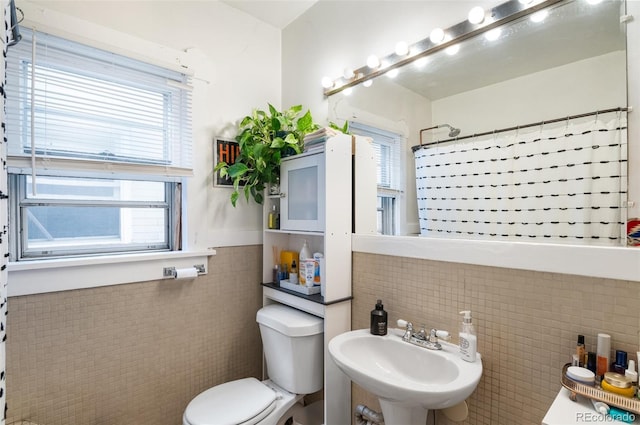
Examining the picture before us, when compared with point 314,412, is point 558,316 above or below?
above

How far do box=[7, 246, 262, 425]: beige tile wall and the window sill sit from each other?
0.04 m

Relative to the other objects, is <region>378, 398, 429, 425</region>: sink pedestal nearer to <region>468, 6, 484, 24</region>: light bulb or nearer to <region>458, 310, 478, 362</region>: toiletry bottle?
<region>458, 310, 478, 362</region>: toiletry bottle

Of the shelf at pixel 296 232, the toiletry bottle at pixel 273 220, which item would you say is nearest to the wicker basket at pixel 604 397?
the shelf at pixel 296 232

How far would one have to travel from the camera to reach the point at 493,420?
47.1 inches

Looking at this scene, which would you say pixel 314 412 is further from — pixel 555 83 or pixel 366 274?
pixel 555 83

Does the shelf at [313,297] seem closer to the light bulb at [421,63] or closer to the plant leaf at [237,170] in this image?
the plant leaf at [237,170]

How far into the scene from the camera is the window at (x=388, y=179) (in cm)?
164

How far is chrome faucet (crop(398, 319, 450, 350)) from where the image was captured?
49.7 inches

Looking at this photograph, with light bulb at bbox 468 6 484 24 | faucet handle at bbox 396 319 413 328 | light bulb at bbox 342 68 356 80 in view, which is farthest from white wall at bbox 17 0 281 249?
light bulb at bbox 468 6 484 24

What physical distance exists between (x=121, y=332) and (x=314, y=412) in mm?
1156

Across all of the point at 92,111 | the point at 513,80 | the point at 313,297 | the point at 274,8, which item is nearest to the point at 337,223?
the point at 313,297

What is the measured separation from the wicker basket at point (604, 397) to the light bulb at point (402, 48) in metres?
1.41

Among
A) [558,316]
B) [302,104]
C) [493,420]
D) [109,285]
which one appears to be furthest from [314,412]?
[302,104]

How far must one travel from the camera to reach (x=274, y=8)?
2078mm
